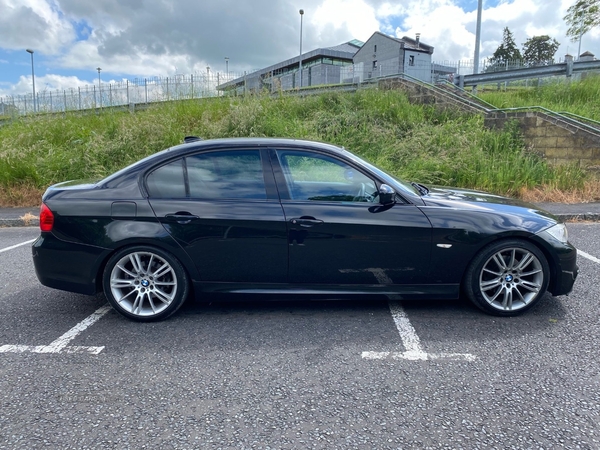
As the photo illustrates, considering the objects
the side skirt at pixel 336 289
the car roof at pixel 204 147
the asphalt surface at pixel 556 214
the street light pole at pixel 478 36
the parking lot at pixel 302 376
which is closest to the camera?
the parking lot at pixel 302 376

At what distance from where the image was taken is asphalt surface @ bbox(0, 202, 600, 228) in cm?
768

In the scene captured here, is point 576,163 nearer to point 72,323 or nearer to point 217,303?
point 217,303

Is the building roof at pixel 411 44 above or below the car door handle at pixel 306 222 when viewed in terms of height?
above

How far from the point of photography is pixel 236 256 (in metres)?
3.51

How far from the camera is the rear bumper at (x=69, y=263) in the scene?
3.50m

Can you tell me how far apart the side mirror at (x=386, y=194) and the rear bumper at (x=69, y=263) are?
2.29 metres

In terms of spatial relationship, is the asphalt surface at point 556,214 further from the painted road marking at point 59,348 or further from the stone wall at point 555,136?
the painted road marking at point 59,348

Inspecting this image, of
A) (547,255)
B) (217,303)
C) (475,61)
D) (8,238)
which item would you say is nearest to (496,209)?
(547,255)

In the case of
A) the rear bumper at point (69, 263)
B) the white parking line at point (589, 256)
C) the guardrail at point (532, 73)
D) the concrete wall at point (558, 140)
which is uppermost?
the guardrail at point (532, 73)

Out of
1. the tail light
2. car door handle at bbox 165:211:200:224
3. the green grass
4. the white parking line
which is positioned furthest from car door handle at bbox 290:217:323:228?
the green grass

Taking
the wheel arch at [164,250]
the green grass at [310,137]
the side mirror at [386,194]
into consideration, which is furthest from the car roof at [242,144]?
the green grass at [310,137]

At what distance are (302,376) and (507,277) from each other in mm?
1976

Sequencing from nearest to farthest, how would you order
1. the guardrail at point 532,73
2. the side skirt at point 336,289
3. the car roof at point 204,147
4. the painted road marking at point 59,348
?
the painted road marking at point 59,348 < the side skirt at point 336,289 < the car roof at point 204,147 < the guardrail at point 532,73

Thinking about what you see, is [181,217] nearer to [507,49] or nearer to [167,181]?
[167,181]
